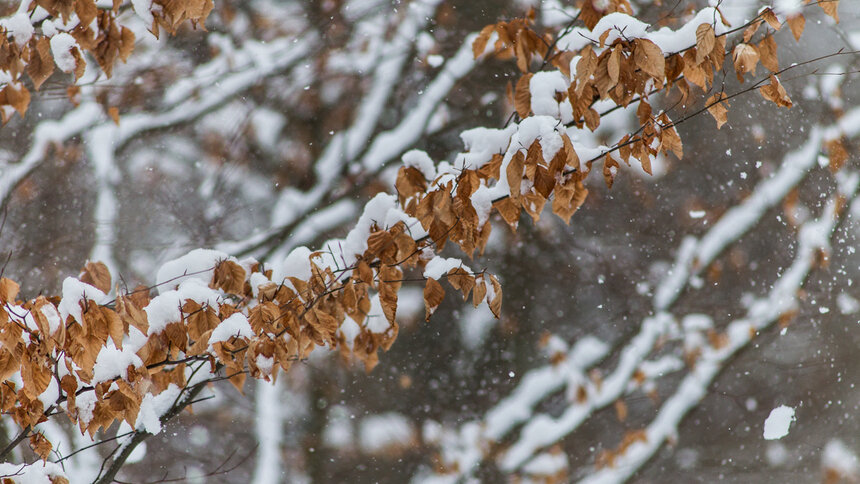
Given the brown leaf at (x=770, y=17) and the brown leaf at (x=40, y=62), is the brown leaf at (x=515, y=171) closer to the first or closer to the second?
the brown leaf at (x=770, y=17)

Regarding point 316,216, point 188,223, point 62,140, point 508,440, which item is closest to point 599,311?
point 508,440

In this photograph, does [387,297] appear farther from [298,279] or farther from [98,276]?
[98,276]

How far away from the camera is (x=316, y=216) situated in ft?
10.9

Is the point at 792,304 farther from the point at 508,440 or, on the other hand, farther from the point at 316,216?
the point at 316,216

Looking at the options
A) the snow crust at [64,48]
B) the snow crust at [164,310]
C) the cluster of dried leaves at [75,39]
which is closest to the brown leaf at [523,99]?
the cluster of dried leaves at [75,39]

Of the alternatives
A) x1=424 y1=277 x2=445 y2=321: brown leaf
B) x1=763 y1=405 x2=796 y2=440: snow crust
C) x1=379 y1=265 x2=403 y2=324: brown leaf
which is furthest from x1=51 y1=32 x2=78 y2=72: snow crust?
x1=763 y1=405 x2=796 y2=440: snow crust

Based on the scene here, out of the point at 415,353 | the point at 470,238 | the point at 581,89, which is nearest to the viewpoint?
the point at 581,89

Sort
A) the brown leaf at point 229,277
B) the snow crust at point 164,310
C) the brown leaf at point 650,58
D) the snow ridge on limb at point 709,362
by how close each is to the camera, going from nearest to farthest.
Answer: the brown leaf at point 650,58, the snow crust at point 164,310, the brown leaf at point 229,277, the snow ridge on limb at point 709,362

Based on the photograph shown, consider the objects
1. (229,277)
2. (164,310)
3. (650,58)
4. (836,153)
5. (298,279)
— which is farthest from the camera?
(836,153)

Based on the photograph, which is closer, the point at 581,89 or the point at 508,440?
the point at 581,89

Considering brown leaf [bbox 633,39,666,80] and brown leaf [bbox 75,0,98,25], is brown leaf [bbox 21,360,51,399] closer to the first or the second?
brown leaf [bbox 75,0,98,25]

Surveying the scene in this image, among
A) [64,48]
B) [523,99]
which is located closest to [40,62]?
[64,48]

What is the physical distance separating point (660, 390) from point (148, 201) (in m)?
3.08

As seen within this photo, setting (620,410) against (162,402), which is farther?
(620,410)
